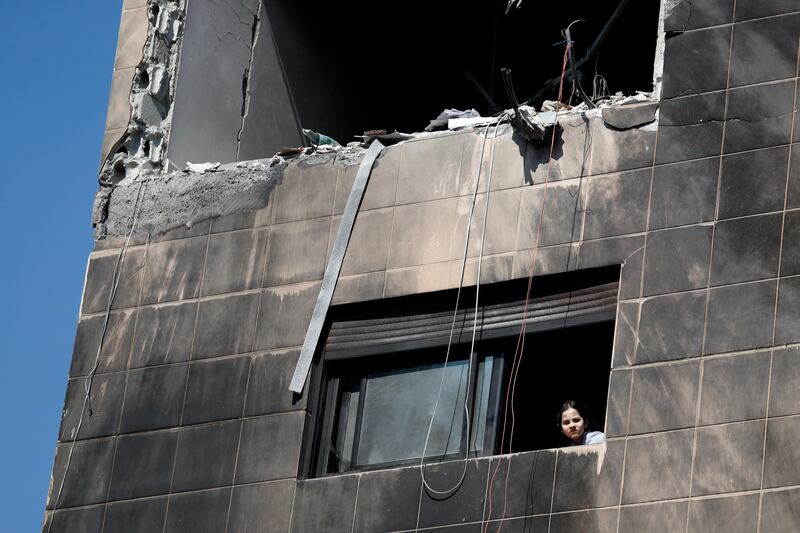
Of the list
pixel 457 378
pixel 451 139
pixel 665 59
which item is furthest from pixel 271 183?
pixel 665 59

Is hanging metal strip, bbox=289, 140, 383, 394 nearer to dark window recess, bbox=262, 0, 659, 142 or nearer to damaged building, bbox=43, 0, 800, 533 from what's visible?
damaged building, bbox=43, 0, 800, 533

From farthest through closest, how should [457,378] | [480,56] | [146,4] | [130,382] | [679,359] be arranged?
[480,56] → [146,4] → [130,382] → [457,378] → [679,359]

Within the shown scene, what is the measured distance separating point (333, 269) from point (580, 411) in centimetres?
231

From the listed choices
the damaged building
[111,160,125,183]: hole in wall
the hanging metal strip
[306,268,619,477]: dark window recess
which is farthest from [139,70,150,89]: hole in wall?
[306,268,619,477]: dark window recess

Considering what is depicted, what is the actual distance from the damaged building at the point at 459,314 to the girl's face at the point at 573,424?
1.42ft

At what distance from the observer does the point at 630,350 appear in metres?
11.9

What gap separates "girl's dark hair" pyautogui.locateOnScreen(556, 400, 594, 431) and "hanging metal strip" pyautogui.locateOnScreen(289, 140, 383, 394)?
78.5 inches

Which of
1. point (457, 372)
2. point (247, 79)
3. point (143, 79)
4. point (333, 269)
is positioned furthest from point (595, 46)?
point (457, 372)

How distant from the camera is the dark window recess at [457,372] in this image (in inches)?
492

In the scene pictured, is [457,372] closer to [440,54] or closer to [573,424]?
[573,424]

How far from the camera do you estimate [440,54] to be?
17734mm

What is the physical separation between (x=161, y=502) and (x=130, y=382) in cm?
115

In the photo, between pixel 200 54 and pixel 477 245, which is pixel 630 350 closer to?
pixel 477 245

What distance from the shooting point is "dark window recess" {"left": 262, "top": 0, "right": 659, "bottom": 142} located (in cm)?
1659
